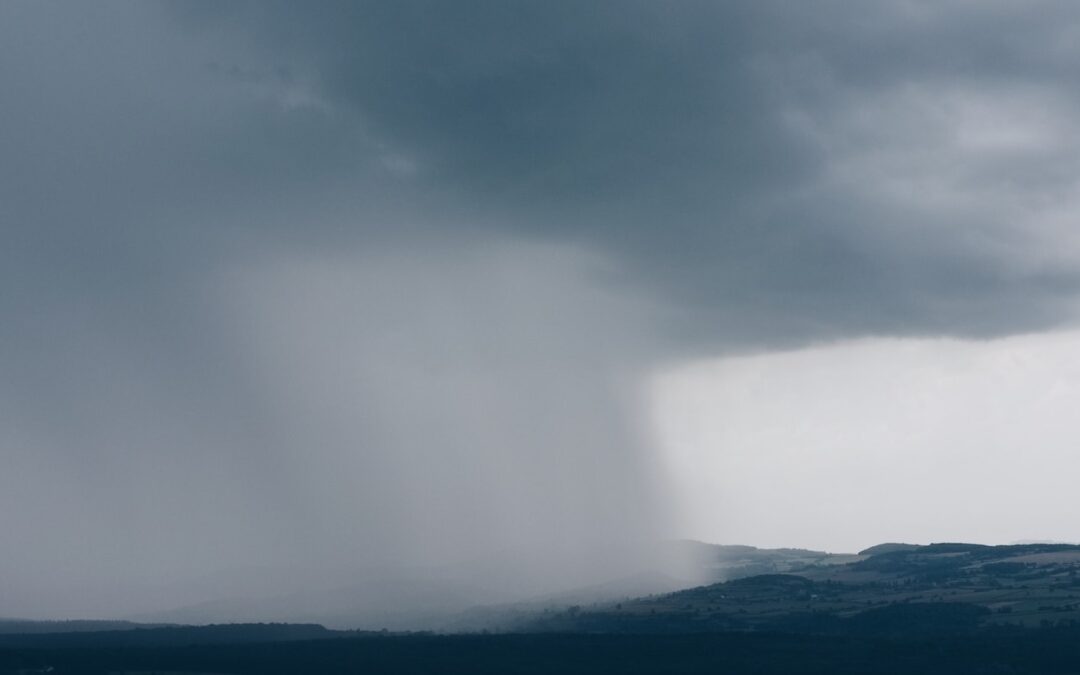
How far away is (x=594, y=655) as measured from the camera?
138 m

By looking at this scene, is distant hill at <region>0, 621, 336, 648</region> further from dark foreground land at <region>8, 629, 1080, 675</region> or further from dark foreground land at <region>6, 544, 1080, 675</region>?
dark foreground land at <region>8, 629, 1080, 675</region>

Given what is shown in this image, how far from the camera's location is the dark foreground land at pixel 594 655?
413 feet

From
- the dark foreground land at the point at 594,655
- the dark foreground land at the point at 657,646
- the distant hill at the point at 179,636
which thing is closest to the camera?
the dark foreground land at the point at 594,655

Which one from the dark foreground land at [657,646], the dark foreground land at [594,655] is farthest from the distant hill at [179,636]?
the dark foreground land at [594,655]

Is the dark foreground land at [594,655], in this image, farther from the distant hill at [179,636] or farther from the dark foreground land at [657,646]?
the distant hill at [179,636]

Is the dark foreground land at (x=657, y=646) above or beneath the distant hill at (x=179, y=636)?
beneath

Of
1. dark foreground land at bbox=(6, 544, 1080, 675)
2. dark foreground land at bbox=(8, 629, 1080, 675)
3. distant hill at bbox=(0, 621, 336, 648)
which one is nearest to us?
dark foreground land at bbox=(8, 629, 1080, 675)

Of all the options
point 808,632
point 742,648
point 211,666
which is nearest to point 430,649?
point 211,666

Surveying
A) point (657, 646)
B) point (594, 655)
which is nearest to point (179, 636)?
point (594, 655)

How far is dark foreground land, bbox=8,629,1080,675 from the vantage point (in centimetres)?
12594

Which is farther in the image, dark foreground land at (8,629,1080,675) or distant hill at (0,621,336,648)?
distant hill at (0,621,336,648)

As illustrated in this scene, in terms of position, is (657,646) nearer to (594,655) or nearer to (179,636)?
(594,655)

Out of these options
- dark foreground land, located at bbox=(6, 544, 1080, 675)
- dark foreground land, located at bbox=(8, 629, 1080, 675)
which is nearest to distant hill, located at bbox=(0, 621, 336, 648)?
dark foreground land, located at bbox=(6, 544, 1080, 675)

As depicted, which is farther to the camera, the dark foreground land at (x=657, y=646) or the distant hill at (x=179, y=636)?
the distant hill at (x=179, y=636)
